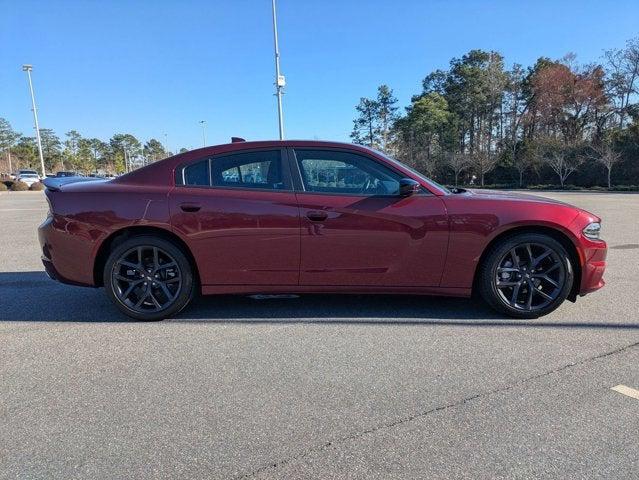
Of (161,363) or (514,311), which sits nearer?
(161,363)

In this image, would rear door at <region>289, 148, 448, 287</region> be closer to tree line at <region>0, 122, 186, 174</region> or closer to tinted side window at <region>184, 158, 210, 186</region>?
tinted side window at <region>184, 158, 210, 186</region>

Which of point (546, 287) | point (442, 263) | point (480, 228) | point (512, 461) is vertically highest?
point (480, 228)

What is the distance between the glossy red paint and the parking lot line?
1429 mm

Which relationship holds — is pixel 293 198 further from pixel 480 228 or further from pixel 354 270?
pixel 480 228

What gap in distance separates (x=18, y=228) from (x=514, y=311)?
11.5 metres

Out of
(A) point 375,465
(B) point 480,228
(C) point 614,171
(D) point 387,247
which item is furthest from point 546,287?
(C) point 614,171

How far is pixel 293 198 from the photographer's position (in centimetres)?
407

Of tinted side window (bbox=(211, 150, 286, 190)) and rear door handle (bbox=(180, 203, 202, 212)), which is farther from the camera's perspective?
tinted side window (bbox=(211, 150, 286, 190))

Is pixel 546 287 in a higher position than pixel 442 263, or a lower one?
lower

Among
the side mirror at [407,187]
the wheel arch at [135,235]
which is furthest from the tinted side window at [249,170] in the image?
the side mirror at [407,187]

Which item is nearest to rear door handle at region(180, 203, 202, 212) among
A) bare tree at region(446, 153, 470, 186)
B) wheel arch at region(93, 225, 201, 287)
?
wheel arch at region(93, 225, 201, 287)

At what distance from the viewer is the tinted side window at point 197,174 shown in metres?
4.19

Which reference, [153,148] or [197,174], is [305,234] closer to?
[197,174]

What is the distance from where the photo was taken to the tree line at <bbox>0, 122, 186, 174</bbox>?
85.4m
